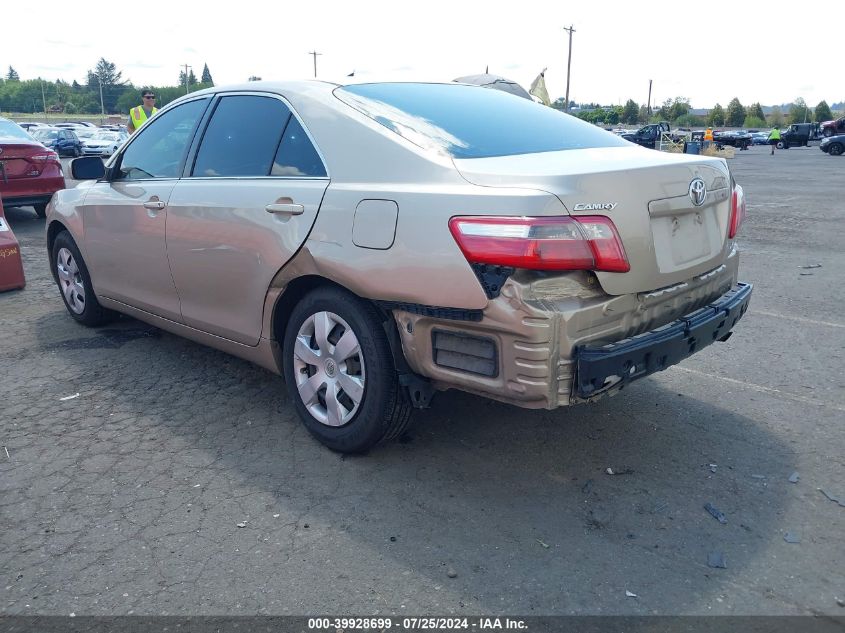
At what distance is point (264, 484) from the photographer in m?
3.21

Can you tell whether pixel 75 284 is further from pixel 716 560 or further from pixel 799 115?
pixel 799 115

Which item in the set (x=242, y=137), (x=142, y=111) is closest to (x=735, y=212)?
(x=242, y=137)

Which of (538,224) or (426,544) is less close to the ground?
(538,224)

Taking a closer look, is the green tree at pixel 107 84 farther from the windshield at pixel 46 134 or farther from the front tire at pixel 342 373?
the front tire at pixel 342 373

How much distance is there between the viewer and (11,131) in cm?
1080

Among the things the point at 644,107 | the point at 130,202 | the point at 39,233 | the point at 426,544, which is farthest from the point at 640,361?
the point at 644,107

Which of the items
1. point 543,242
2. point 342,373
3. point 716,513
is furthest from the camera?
point 342,373

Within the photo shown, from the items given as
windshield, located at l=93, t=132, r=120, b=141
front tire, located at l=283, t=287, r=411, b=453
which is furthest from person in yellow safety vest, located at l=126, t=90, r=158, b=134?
windshield, located at l=93, t=132, r=120, b=141

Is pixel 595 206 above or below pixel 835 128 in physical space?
below

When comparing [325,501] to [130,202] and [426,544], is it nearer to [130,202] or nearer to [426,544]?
[426,544]

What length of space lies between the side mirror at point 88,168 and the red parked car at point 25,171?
567cm

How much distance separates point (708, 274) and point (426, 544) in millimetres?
1743

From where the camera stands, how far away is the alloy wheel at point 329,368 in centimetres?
324

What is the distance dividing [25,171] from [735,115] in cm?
10569
